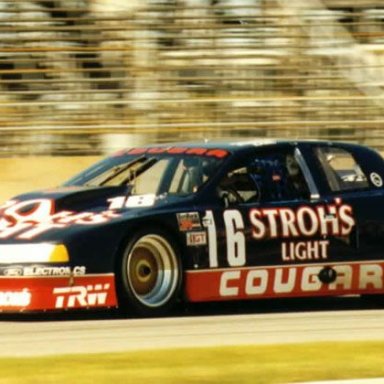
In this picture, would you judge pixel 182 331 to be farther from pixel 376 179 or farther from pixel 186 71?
pixel 186 71

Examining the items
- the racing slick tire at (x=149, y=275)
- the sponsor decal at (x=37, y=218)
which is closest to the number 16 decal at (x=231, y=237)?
the racing slick tire at (x=149, y=275)

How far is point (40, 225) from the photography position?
9562 millimetres

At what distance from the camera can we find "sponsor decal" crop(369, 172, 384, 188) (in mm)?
10891

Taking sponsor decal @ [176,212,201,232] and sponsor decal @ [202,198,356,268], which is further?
sponsor decal @ [202,198,356,268]

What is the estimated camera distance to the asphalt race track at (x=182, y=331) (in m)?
8.19

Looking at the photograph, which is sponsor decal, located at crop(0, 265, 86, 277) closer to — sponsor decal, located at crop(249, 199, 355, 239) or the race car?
the race car

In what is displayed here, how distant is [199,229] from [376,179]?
6.00 ft

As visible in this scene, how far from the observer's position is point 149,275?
31.8 ft

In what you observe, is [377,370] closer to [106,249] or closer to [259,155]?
[106,249]

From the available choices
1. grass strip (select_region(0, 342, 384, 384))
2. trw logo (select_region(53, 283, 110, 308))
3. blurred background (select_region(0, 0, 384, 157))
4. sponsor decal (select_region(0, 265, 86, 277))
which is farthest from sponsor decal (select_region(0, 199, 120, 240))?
blurred background (select_region(0, 0, 384, 157))

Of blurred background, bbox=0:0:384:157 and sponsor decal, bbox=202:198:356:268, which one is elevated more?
blurred background, bbox=0:0:384:157

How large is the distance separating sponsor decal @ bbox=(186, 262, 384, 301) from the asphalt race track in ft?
0.52

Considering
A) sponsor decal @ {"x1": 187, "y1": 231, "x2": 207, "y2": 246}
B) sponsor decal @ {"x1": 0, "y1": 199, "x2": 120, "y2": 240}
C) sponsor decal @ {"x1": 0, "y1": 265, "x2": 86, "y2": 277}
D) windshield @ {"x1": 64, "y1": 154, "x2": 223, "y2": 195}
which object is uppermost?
windshield @ {"x1": 64, "y1": 154, "x2": 223, "y2": 195}

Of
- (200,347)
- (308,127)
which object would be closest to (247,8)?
(308,127)
